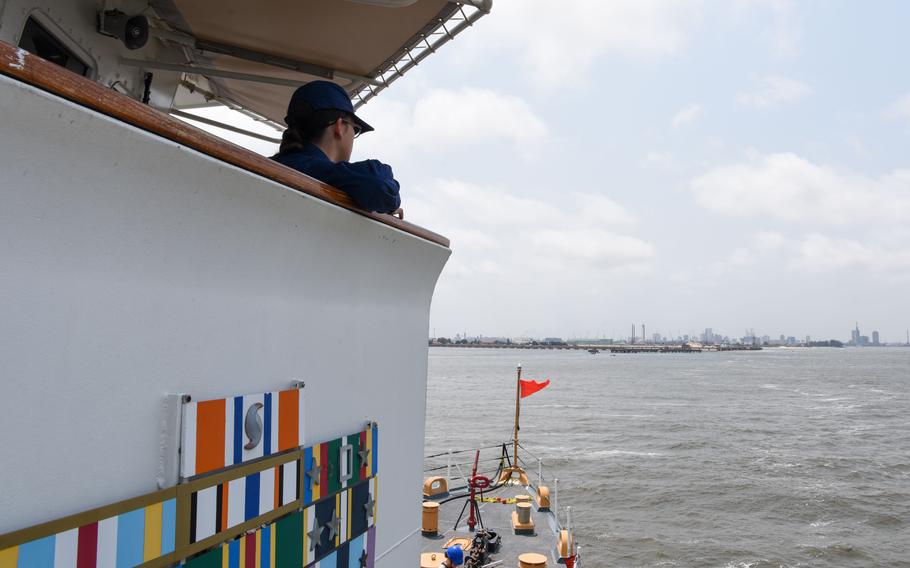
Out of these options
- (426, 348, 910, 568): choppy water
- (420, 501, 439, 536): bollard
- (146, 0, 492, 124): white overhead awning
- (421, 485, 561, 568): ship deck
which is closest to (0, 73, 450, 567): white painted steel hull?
(146, 0, 492, 124): white overhead awning

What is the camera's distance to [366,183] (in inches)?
88.8

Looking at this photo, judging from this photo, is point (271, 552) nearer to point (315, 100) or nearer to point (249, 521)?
point (249, 521)

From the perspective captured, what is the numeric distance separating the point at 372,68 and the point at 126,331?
4443mm

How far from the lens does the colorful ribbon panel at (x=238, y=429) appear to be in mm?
1562

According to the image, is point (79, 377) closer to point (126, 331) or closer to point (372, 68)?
point (126, 331)

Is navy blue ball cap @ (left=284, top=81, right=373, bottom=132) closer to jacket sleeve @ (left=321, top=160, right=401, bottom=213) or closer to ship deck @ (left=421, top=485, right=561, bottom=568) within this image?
jacket sleeve @ (left=321, top=160, right=401, bottom=213)

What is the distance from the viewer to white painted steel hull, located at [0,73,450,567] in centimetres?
118

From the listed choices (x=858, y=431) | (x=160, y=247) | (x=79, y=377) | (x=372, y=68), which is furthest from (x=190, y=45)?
(x=858, y=431)

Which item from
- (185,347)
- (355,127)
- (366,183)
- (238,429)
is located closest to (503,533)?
(355,127)

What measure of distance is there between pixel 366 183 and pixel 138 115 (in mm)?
960

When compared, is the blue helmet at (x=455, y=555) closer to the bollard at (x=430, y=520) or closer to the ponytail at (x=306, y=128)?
the bollard at (x=430, y=520)

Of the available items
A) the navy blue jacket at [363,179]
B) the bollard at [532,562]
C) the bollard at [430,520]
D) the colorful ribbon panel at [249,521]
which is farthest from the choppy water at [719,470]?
the navy blue jacket at [363,179]

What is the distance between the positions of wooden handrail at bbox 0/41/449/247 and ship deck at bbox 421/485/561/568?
33.1 feet

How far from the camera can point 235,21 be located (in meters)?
4.51
